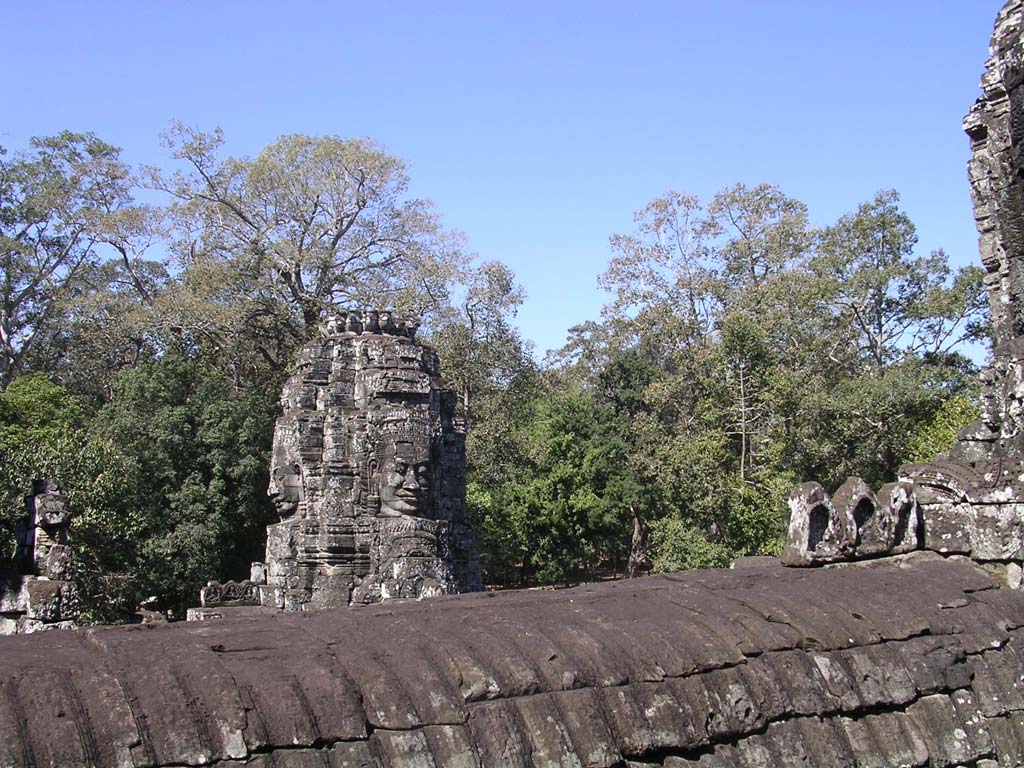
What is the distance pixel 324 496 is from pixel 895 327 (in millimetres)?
20353

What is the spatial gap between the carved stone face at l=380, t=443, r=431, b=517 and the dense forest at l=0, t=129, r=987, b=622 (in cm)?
786

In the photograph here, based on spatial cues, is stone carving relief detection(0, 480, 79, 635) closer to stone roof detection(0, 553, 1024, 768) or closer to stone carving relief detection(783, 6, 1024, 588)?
stone roof detection(0, 553, 1024, 768)

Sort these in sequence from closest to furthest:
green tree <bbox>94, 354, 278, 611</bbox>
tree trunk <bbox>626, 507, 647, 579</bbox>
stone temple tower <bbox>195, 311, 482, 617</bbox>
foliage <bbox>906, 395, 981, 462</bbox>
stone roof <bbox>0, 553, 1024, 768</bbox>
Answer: stone roof <bbox>0, 553, 1024, 768</bbox> < stone temple tower <bbox>195, 311, 482, 617</bbox> < foliage <bbox>906, 395, 981, 462</bbox> < green tree <bbox>94, 354, 278, 611</bbox> < tree trunk <bbox>626, 507, 647, 579</bbox>

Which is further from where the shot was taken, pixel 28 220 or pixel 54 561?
pixel 28 220

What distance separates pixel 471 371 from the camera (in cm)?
2936

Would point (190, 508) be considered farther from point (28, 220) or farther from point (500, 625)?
point (500, 625)

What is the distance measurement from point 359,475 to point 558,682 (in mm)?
11146

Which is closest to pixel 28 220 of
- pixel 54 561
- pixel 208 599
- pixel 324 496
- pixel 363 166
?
pixel 363 166

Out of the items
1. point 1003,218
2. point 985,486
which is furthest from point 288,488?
point 985,486

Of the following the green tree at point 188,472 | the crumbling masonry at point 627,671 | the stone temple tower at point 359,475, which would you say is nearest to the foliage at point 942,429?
the stone temple tower at point 359,475

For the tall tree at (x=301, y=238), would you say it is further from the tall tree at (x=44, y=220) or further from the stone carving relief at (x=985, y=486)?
the stone carving relief at (x=985, y=486)

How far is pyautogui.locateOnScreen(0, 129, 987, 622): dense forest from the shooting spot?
22.3 m

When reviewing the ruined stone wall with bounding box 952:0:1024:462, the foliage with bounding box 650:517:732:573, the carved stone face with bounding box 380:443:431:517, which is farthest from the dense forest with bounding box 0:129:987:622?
the ruined stone wall with bounding box 952:0:1024:462

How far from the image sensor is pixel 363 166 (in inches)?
1126
